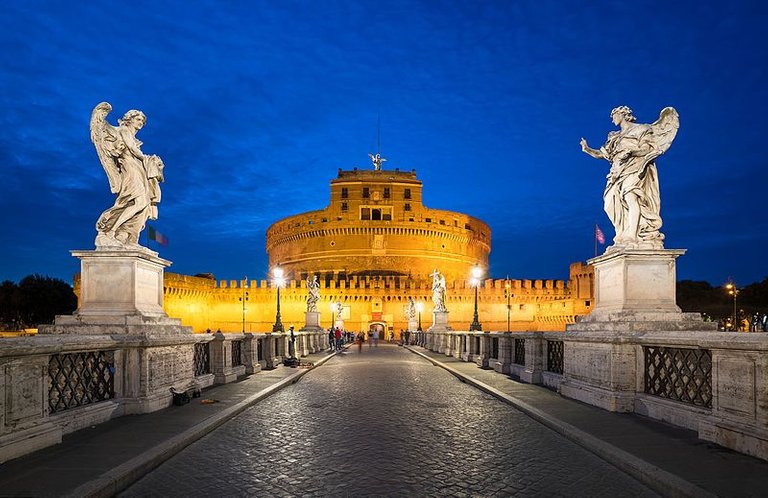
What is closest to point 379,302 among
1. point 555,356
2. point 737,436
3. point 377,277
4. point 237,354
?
point 377,277

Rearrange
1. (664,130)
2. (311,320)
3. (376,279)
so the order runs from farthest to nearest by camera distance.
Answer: (376,279) → (311,320) → (664,130)

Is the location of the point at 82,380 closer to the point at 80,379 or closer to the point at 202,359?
the point at 80,379

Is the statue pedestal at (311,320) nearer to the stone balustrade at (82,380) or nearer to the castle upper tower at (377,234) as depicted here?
the stone balustrade at (82,380)

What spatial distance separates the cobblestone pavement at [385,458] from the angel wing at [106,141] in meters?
3.96

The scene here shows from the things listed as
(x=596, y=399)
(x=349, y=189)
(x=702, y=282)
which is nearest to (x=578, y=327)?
(x=596, y=399)

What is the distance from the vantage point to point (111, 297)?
27.1 feet

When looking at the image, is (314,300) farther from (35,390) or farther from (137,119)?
(35,390)

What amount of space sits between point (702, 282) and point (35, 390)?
332ft

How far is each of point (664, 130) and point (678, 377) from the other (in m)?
3.61

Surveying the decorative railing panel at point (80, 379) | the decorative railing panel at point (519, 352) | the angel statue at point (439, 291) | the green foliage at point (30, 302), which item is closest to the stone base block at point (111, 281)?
the decorative railing panel at point (80, 379)

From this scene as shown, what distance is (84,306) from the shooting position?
8.16m

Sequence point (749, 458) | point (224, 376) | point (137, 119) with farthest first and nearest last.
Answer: point (224, 376), point (137, 119), point (749, 458)

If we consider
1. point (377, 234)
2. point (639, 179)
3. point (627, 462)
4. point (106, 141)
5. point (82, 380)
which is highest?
point (377, 234)

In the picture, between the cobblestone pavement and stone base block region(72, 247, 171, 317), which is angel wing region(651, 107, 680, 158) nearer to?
the cobblestone pavement
